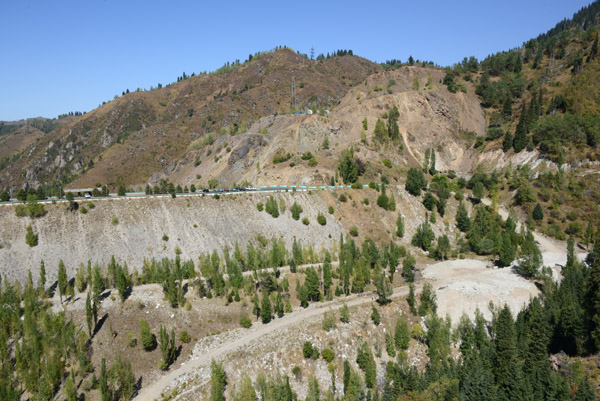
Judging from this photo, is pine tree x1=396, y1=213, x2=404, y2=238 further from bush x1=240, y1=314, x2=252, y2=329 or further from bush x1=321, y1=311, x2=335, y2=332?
bush x1=240, y1=314, x2=252, y2=329

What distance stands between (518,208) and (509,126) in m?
35.5

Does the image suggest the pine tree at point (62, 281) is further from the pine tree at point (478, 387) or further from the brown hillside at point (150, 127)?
the brown hillside at point (150, 127)

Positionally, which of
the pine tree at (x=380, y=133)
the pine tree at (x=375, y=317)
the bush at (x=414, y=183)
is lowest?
the pine tree at (x=375, y=317)

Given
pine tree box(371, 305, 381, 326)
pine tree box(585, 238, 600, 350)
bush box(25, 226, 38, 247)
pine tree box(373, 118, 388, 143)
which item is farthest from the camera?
pine tree box(373, 118, 388, 143)

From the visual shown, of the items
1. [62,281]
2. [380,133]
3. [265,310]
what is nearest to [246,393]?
[265,310]

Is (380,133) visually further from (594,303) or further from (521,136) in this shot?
(594,303)

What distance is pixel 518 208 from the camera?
8412 centimetres

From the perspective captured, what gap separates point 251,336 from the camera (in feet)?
158

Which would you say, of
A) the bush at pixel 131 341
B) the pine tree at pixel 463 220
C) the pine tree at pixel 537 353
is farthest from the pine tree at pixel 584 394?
the pine tree at pixel 463 220

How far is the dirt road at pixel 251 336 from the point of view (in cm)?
4100

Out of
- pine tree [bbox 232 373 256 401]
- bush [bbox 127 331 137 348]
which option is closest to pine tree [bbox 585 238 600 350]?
pine tree [bbox 232 373 256 401]

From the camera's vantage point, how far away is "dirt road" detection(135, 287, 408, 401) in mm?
41000

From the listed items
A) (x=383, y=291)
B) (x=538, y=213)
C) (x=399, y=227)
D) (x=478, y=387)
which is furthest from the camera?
(x=538, y=213)

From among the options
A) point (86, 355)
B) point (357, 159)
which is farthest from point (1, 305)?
point (357, 159)
